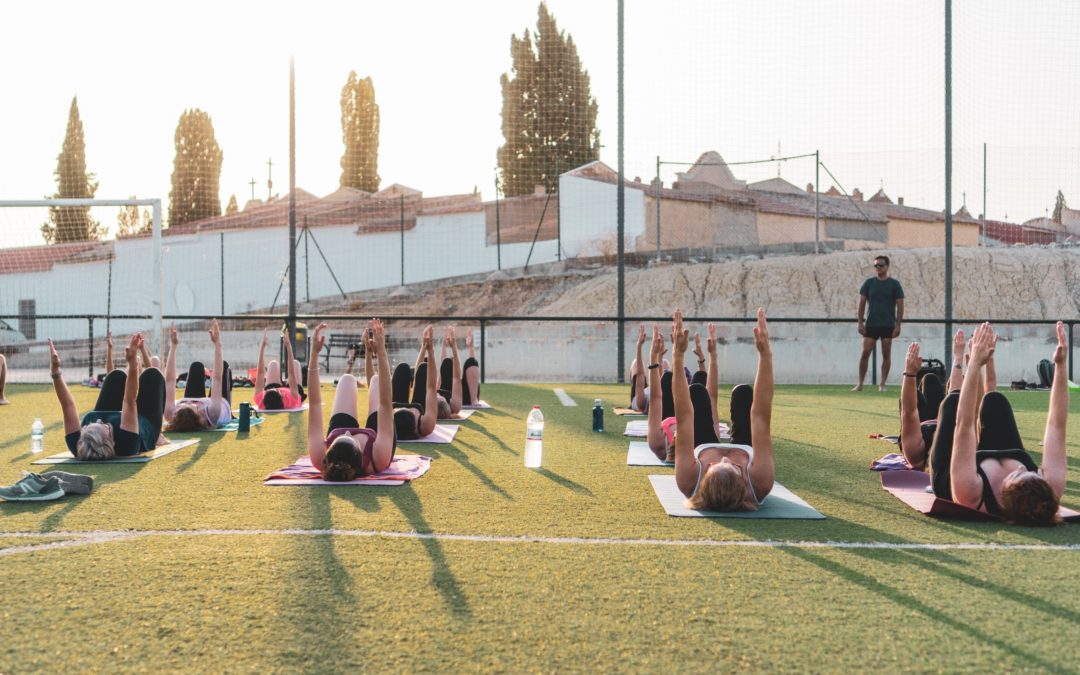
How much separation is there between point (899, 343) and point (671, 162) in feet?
22.1

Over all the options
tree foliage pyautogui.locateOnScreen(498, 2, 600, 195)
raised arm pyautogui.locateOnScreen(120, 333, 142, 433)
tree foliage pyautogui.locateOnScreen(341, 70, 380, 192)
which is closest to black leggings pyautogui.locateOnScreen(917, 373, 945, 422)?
raised arm pyautogui.locateOnScreen(120, 333, 142, 433)

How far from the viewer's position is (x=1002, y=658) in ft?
9.32

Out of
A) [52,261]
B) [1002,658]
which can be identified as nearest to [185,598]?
[1002,658]

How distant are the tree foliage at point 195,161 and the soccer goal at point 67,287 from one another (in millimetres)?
20704

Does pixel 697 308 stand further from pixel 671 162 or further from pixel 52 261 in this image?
pixel 52 261

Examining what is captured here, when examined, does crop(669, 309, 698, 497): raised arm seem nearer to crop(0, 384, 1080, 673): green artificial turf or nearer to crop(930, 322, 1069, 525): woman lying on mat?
crop(0, 384, 1080, 673): green artificial turf

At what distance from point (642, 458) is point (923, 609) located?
12.9 ft

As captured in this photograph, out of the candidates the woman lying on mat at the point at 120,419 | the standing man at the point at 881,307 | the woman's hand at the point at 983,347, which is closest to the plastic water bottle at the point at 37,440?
the woman lying on mat at the point at 120,419

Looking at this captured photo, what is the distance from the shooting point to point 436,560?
157 inches

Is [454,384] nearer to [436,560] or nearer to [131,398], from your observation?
[131,398]

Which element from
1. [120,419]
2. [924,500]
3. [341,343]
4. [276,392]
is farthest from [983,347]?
[341,343]

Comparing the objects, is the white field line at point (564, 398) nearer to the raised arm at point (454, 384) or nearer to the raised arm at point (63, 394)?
the raised arm at point (454, 384)

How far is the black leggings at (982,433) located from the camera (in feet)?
16.0

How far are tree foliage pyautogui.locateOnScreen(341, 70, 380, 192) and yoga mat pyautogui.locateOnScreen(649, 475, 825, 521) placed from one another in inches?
1642
